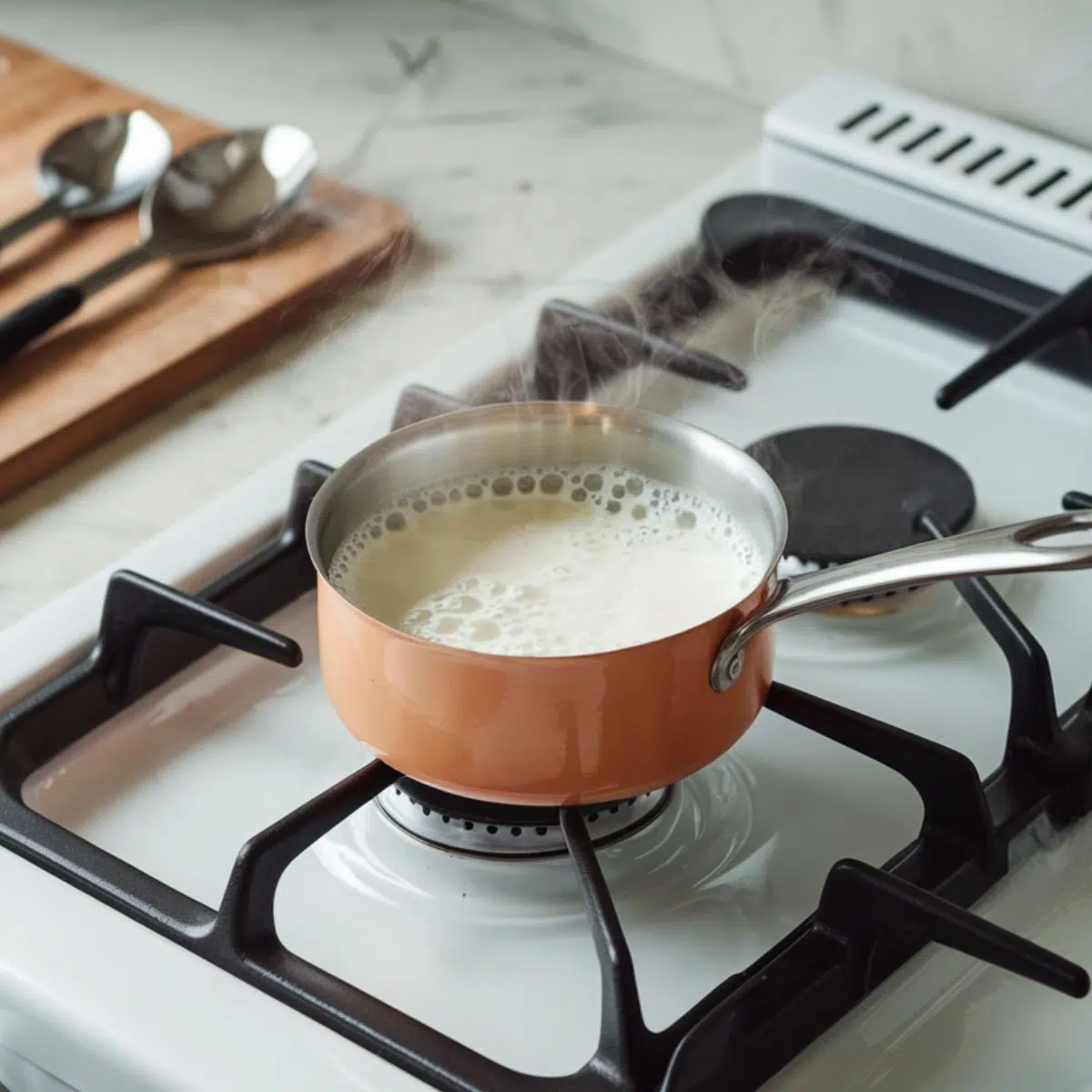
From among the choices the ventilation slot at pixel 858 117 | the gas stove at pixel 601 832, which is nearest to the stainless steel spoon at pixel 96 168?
the gas stove at pixel 601 832

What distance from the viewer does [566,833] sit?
487mm

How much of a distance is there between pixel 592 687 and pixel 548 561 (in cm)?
9

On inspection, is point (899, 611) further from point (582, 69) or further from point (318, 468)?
point (582, 69)

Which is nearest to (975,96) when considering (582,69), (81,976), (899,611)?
(582,69)

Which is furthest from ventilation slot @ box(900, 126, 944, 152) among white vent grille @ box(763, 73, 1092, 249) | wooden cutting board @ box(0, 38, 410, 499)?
wooden cutting board @ box(0, 38, 410, 499)

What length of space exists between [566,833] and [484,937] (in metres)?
0.04

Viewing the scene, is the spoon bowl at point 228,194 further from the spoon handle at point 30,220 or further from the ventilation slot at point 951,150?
the ventilation slot at point 951,150

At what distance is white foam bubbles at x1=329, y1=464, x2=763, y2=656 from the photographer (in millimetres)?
515

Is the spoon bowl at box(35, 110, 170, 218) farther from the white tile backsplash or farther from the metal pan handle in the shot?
the metal pan handle

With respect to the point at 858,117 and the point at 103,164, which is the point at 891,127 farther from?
the point at 103,164

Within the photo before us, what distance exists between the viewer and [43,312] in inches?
30.0

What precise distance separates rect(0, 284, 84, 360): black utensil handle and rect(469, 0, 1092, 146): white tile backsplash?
1.35ft

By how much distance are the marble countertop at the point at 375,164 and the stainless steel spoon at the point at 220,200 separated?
0.17 feet

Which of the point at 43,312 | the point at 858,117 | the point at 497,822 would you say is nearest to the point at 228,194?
the point at 43,312
